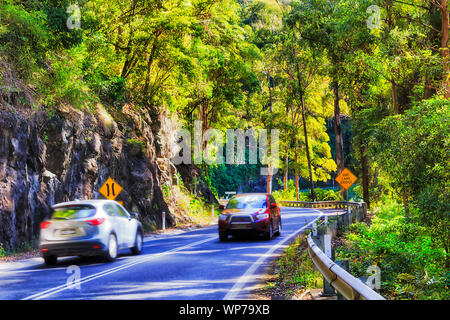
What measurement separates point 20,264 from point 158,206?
46.3ft

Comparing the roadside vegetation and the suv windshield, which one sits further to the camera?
the suv windshield

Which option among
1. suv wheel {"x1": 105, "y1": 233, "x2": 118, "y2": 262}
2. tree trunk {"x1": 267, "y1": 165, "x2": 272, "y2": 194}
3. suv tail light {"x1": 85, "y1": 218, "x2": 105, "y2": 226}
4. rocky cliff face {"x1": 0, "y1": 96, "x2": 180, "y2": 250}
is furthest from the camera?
tree trunk {"x1": 267, "y1": 165, "x2": 272, "y2": 194}

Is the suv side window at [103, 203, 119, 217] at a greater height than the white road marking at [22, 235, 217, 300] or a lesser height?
greater

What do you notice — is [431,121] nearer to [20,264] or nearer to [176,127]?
[20,264]

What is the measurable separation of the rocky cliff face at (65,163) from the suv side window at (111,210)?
155 inches

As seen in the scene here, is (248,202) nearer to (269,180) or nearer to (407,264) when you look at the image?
(407,264)

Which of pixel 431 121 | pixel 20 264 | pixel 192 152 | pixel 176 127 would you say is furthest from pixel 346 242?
Answer: pixel 192 152

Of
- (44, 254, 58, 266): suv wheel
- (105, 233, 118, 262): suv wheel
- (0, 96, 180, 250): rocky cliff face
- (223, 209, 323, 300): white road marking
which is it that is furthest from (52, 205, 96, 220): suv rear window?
(223, 209, 323, 300): white road marking

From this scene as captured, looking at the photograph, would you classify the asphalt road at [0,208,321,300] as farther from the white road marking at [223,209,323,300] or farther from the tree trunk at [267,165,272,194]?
the tree trunk at [267,165,272,194]

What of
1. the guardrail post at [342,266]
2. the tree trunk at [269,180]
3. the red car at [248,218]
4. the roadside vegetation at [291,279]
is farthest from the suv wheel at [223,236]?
the tree trunk at [269,180]

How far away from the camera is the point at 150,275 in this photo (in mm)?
10414

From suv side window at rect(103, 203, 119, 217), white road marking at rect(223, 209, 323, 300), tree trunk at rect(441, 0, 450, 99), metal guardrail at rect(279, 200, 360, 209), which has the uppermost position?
tree trunk at rect(441, 0, 450, 99)

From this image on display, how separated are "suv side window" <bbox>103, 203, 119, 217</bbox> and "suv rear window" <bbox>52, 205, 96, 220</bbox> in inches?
22.2

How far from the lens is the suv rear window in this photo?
12.3m
